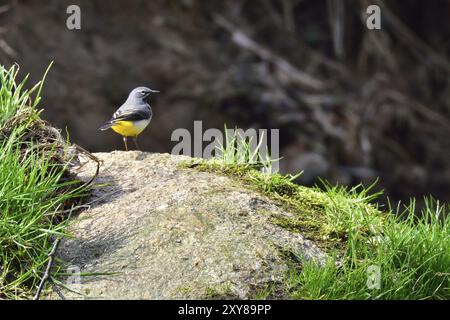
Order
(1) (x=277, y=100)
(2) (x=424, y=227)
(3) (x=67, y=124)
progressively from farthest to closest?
(1) (x=277, y=100)
(3) (x=67, y=124)
(2) (x=424, y=227)

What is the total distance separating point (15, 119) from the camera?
3574 millimetres

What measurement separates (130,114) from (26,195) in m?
1.13

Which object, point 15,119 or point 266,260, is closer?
point 266,260

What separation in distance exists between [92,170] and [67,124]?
11.3 feet

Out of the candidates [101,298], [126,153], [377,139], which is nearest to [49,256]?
[101,298]

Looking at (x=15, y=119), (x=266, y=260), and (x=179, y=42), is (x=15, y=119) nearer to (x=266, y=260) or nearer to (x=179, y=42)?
(x=266, y=260)

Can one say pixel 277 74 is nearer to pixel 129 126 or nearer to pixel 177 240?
pixel 129 126

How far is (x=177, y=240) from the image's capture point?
3.16m
